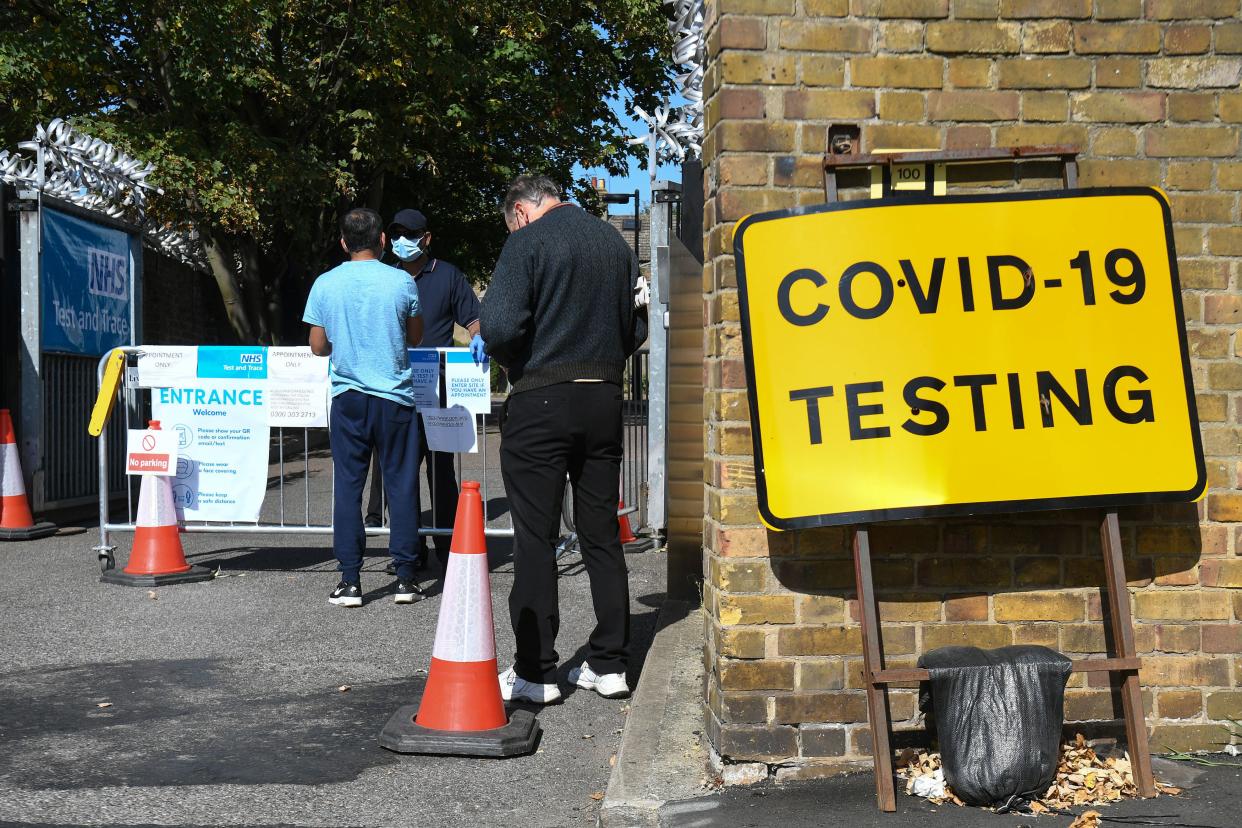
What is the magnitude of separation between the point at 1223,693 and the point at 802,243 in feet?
6.05

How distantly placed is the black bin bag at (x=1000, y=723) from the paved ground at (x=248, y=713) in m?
1.07

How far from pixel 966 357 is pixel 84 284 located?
937 cm

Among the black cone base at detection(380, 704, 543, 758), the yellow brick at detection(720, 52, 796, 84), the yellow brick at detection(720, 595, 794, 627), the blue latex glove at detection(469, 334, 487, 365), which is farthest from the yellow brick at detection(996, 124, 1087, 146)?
the blue latex glove at detection(469, 334, 487, 365)

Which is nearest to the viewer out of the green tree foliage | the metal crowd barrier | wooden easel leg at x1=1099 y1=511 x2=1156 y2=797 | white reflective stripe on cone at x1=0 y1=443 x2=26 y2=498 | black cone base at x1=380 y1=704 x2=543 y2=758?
wooden easel leg at x1=1099 y1=511 x2=1156 y2=797

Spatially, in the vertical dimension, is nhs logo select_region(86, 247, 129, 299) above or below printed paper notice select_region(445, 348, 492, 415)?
above

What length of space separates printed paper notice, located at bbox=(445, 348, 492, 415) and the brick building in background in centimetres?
379

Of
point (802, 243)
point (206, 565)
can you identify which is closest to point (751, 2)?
point (802, 243)

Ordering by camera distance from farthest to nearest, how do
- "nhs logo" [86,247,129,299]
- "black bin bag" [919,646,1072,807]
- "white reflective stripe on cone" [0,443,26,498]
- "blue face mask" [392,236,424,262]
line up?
"nhs logo" [86,247,129,299] → "white reflective stripe on cone" [0,443,26,498] → "blue face mask" [392,236,424,262] → "black bin bag" [919,646,1072,807]

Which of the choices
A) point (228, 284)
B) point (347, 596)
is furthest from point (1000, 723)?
point (228, 284)

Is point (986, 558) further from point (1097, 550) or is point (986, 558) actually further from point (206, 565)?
point (206, 565)

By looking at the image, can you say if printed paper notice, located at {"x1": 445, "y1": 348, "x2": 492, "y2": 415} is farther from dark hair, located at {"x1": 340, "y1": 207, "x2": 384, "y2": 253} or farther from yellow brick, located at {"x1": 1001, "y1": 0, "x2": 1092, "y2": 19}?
yellow brick, located at {"x1": 1001, "y1": 0, "x2": 1092, "y2": 19}

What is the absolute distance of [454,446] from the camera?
25.4ft

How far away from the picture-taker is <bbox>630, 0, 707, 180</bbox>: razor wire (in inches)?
217

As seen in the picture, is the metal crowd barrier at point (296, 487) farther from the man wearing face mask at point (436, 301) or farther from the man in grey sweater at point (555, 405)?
the man in grey sweater at point (555, 405)
